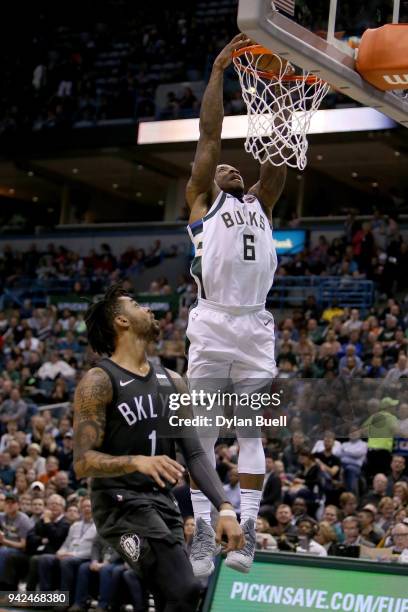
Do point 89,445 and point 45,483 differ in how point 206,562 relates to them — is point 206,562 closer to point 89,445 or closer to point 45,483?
point 89,445

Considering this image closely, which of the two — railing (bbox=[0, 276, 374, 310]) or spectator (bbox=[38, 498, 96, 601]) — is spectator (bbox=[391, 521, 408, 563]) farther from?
railing (bbox=[0, 276, 374, 310])

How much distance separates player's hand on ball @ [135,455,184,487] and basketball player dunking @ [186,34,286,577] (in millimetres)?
1876

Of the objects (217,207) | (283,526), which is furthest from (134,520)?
(283,526)

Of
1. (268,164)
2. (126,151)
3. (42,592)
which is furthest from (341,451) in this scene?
(126,151)

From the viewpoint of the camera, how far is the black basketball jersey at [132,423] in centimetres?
609

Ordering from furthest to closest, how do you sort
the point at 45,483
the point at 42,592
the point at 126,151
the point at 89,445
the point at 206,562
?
the point at 126,151 → the point at 45,483 → the point at 42,592 → the point at 206,562 → the point at 89,445

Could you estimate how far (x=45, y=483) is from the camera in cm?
1639

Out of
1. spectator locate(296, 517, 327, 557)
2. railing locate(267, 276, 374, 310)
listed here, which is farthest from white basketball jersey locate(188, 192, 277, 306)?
railing locate(267, 276, 374, 310)

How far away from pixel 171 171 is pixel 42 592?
19.2 m

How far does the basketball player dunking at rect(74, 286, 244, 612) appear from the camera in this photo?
5.87 m

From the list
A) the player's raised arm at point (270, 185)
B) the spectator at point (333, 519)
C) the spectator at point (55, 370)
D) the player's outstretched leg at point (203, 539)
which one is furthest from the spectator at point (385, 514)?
the spectator at point (55, 370)

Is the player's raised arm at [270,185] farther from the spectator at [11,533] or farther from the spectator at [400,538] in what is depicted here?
the spectator at [11,533]

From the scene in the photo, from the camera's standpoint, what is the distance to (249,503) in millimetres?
7273


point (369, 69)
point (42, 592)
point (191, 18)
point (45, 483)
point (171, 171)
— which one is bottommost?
point (42, 592)
